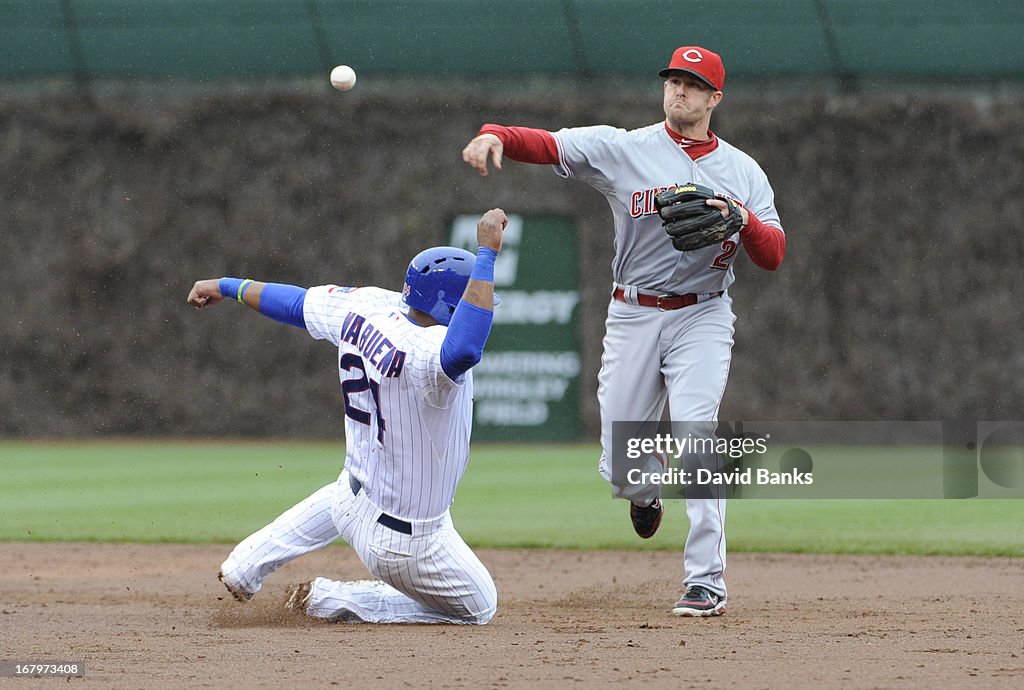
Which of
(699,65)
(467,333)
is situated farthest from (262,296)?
(699,65)

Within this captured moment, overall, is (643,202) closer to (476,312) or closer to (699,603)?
(476,312)

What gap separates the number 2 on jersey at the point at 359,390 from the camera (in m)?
4.78

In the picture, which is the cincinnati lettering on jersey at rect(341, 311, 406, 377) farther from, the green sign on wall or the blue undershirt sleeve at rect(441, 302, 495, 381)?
the green sign on wall

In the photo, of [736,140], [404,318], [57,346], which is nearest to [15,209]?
[57,346]

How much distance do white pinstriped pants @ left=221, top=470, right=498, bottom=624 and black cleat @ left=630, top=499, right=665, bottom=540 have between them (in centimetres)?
95

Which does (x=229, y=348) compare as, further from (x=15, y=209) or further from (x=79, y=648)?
(x=79, y=648)

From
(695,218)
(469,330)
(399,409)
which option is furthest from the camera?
(695,218)

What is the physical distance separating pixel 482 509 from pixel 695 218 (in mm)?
4782

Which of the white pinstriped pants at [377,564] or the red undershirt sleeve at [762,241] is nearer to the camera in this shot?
the white pinstriped pants at [377,564]

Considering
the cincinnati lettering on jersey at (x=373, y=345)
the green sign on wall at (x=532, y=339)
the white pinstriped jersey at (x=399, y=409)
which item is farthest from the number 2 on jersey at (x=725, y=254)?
the green sign on wall at (x=532, y=339)

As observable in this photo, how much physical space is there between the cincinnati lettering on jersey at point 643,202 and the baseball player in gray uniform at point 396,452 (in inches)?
33.0

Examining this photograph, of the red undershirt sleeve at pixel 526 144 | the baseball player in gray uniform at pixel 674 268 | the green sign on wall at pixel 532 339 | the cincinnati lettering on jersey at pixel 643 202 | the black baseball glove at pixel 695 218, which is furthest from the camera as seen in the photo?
the green sign on wall at pixel 532 339

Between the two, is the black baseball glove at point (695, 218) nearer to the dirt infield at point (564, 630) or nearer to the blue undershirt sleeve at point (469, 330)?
the blue undershirt sleeve at point (469, 330)

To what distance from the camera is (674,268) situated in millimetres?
5488
